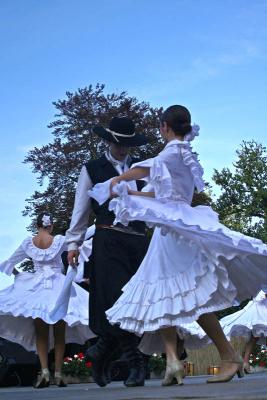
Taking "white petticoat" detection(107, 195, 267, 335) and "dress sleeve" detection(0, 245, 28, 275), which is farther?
"dress sleeve" detection(0, 245, 28, 275)

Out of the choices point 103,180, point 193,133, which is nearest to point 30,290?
point 103,180

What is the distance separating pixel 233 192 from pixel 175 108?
4519 cm

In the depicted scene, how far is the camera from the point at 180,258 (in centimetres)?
520

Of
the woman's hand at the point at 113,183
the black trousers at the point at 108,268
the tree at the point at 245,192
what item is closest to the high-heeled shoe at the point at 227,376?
the black trousers at the point at 108,268

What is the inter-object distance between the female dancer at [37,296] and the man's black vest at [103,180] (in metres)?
2.78

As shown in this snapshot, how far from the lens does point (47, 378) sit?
26.5 ft

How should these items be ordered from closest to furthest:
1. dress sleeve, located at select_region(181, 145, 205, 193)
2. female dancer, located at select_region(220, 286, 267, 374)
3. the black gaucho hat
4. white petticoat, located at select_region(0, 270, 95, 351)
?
dress sleeve, located at select_region(181, 145, 205, 193) → the black gaucho hat → white petticoat, located at select_region(0, 270, 95, 351) → female dancer, located at select_region(220, 286, 267, 374)

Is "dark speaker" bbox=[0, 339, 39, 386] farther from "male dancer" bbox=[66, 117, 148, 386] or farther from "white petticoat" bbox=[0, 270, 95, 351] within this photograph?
"male dancer" bbox=[66, 117, 148, 386]

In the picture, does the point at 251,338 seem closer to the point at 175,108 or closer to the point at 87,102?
the point at 175,108

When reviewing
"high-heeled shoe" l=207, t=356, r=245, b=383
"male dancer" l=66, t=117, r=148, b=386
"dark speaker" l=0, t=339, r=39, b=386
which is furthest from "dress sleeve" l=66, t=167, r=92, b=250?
"dark speaker" l=0, t=339, r=39, b=386

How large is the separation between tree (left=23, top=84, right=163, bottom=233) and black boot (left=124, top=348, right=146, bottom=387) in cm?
2011

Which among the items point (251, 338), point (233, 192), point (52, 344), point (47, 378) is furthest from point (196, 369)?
point (233, 192)

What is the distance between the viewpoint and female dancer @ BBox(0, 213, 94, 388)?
28.4 ft

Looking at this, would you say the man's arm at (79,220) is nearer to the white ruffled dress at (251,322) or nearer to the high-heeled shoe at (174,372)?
the high-heeled shoe at (174,372)
